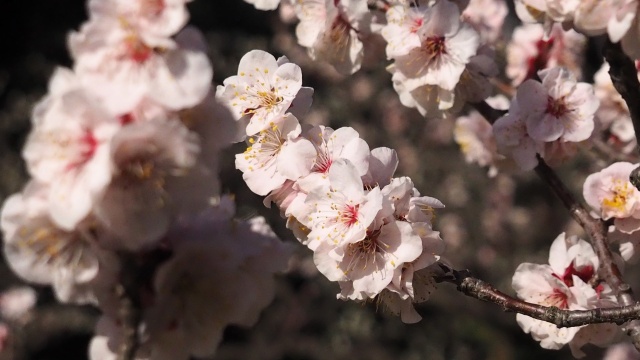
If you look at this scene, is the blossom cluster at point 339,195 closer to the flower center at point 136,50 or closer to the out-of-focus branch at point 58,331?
the flower center at point 136,50

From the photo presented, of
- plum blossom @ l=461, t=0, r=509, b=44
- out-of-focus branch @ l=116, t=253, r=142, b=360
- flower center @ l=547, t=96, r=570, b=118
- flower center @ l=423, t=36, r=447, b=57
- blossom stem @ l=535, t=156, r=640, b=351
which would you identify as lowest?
plum blossom @ l=461, t=0, r=509, b=44

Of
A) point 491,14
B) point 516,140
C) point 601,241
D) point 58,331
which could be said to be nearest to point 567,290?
point 601,241

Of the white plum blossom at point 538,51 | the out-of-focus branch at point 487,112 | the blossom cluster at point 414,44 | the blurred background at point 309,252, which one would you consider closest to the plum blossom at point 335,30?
the blossom cluster at point 414,44

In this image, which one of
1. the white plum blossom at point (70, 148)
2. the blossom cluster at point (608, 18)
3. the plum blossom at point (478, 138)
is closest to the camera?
the white plum blossom at point (70, 148)

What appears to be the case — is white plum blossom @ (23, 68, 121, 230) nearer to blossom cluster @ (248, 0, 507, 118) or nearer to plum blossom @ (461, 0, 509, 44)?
blossom cluster @ (248, 0, 507, 118)

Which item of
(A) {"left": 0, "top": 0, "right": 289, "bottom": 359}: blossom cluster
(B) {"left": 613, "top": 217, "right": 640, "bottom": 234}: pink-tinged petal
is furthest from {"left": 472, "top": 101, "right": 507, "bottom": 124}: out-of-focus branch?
(A) {"left": 0, "top": 0, "right": 289, "bottom": 359}: blossom cluster

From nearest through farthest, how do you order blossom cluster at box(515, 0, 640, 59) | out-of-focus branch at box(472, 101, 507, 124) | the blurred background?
blossom cluster at box(515, 0, 640, 59) < out-of-focus branch at box(472, 101, 507, 124) < the blurred background

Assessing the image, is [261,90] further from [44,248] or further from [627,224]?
[627,224]
